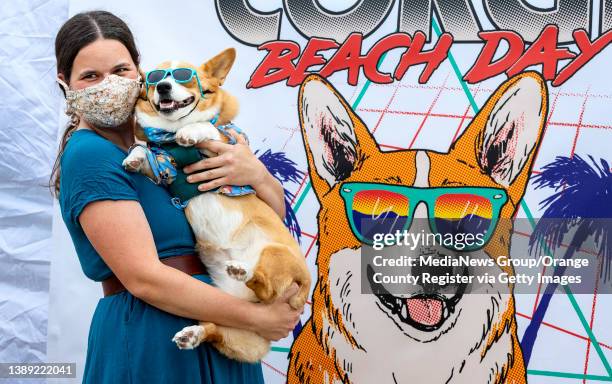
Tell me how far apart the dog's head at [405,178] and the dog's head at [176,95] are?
2.14 ft

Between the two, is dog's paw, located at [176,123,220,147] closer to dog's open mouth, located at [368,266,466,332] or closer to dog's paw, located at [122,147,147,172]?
dog's paw, located at [122,147,147,172]

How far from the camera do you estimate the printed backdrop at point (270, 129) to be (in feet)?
6.89

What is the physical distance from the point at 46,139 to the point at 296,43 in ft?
3.24

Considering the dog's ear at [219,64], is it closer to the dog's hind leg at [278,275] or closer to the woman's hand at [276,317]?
the dog's hind leg at [278,275]

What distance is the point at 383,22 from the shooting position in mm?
2178

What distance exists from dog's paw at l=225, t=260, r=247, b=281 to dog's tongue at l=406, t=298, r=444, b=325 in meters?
0.94

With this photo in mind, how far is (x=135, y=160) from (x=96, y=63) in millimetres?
280

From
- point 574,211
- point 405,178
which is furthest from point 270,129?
point 574,211

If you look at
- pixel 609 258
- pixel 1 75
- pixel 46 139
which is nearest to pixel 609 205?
pixel 609 258

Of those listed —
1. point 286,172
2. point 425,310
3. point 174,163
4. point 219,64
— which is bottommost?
point 425,310

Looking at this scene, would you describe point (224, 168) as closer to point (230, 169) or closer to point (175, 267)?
point (230, 169)

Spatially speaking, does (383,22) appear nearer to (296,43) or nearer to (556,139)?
(296,43)

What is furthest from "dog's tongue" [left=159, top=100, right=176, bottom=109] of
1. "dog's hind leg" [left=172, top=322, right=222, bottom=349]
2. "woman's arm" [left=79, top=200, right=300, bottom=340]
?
"dog's hind leg" [left=172, top=322, right=222, bottom=349]

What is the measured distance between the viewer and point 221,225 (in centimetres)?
153
